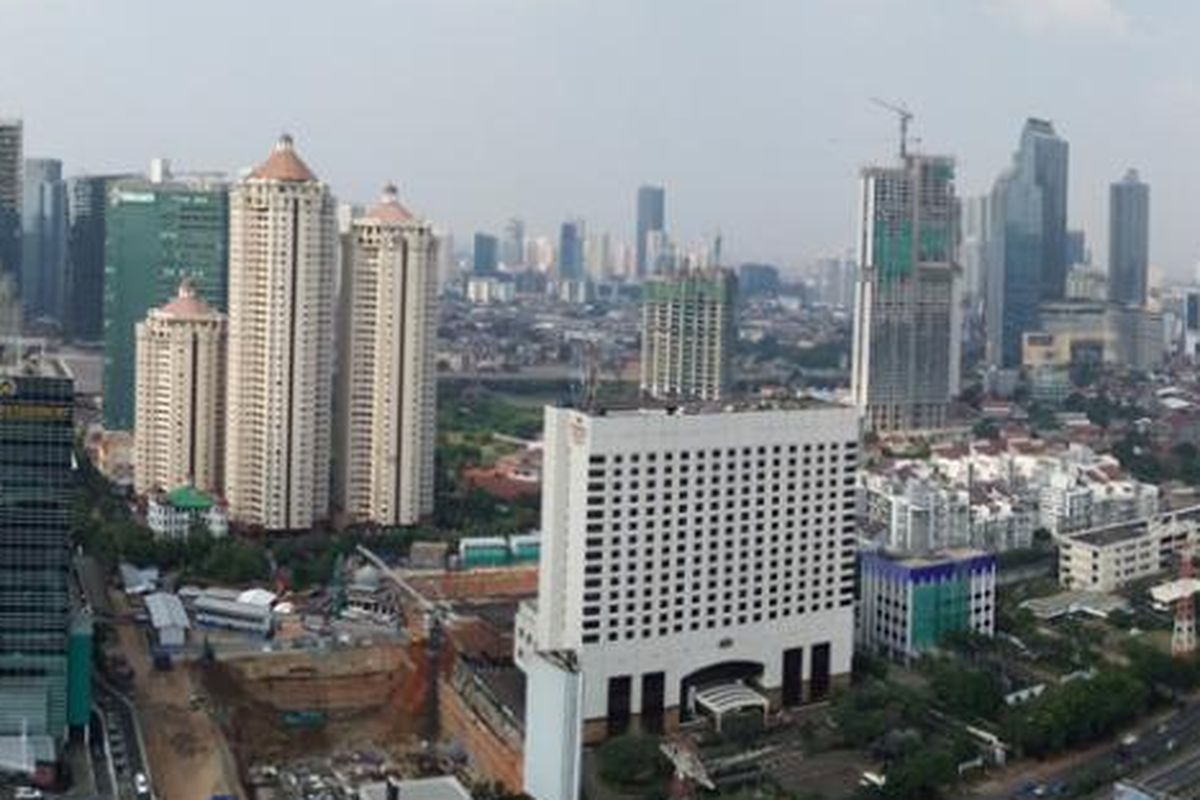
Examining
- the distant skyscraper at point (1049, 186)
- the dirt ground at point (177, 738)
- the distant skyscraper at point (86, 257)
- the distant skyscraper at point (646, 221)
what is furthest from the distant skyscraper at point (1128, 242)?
the dirt ground at point (177, 738)

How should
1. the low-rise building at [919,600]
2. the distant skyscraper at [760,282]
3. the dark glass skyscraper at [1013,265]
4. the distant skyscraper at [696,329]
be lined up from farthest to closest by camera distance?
1. the distant skyscraper at [760,282]
2. the dark glass skyscraper at [1013,265]
3. the distant skyscraper at [696,329]
4. the low-rise building at [919,600]

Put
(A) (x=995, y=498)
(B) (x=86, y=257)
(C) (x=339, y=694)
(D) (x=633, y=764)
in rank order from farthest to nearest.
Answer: (B) (x=86, y=257), (A) (x=995, y=498), (C) (x=339, y=694), (D) (x=633, y=764)

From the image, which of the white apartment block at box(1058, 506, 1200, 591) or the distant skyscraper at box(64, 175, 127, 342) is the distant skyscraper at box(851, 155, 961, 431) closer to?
the white apartment block at box(1058, 506, 1200, 591)

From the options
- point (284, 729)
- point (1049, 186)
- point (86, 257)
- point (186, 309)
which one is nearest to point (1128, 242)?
point (1049, 186)

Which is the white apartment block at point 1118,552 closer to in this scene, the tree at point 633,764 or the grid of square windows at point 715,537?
the grid of square windows at point 715,537

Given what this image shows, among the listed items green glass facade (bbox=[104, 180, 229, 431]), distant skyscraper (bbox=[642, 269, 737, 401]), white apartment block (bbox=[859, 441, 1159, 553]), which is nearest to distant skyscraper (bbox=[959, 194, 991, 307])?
distant skyscraper (bbox=[642, 269, 737, 401])

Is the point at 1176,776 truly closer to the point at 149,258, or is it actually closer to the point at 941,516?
the point at 941,516

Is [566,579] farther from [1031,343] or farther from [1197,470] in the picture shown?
[1031,343]
